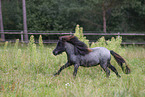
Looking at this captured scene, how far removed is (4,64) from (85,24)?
1477 cm

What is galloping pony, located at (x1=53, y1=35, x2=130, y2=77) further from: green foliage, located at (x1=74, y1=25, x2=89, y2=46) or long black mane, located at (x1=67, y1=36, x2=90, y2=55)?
green foliage, located at (x1=74, y1=25, x2=89, y2=46)

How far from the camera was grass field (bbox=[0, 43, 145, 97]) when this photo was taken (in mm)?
3596

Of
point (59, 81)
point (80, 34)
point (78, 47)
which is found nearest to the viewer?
point (59, 81)

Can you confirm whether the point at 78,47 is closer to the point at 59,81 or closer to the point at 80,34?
the point at 59,81

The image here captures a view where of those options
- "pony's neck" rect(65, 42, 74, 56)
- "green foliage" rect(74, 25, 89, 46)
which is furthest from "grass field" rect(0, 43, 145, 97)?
"green foliage" rect(74, 25, 89, 46)

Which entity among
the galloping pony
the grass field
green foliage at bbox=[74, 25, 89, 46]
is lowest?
the grass field

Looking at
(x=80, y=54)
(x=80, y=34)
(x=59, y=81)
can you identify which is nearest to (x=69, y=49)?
(x=80, y=54)

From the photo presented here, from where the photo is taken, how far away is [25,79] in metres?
4.64

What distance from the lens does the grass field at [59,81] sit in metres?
3.60

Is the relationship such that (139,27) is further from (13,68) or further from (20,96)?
(20,96)

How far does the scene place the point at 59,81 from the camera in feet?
15.0

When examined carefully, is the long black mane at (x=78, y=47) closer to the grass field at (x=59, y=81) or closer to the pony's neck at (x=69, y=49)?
the pony's neck at (x=69, y=49)

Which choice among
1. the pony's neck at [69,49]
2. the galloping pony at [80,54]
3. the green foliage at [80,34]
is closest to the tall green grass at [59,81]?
the galloping pony at [80,54]

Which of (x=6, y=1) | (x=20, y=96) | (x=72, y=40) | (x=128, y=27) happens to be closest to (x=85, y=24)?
(x=128, y=27)
